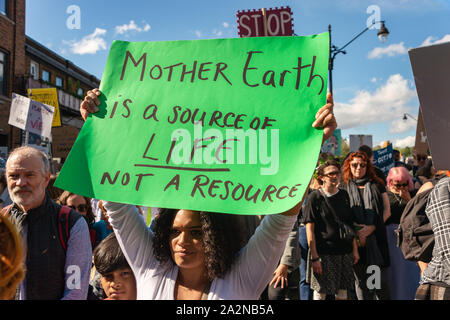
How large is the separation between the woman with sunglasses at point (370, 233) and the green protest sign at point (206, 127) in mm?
2760

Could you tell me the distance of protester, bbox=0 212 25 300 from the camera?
1.09 metres

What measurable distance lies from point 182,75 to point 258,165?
1.79 ft

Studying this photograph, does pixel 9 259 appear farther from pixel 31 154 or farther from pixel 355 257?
pixel 355 257

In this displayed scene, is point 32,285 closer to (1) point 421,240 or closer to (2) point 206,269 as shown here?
(2) point 206,269

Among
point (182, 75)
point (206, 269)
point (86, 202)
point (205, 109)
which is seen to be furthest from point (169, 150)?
point (86, 202)

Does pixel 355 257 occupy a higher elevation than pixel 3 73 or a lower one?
lower

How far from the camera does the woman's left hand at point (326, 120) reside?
141cm

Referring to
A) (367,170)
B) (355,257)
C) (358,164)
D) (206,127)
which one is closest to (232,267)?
(206,127)

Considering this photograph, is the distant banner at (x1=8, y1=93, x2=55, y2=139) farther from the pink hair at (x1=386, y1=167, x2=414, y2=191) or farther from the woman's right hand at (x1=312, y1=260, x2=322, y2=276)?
the pink hair at (x1=386, y1=167, x2=414, y2=191)

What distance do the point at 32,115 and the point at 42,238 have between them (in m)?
5.13

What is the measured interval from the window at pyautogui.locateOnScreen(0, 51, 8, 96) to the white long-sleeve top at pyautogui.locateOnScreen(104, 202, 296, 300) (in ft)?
50.1

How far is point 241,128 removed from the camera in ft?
4.97

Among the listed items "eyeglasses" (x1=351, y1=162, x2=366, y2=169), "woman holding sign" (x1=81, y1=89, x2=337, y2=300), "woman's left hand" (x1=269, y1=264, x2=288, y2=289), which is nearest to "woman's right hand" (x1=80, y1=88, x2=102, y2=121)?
"woman holding sign" (x1=81, y1=89, x2=337, y2=300)

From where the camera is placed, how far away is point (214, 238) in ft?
4.93
